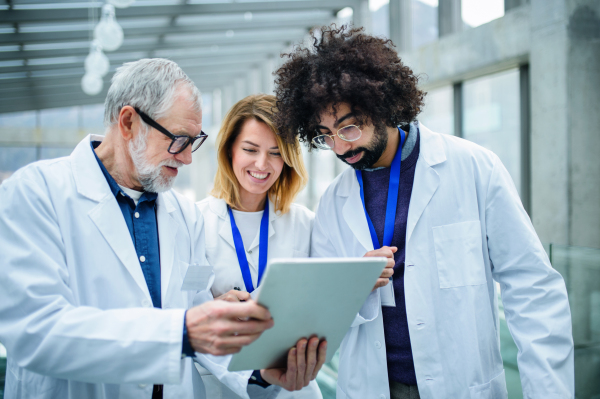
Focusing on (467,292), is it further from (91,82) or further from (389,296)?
(91,82)

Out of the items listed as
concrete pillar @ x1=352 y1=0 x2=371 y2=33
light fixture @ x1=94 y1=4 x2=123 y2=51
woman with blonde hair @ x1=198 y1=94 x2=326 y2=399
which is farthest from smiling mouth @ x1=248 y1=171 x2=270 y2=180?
concrete pillar @ x1=352 y1=0 x2=371 y2=33

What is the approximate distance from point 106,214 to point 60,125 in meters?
17.5

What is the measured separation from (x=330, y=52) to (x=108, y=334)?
1.54 m

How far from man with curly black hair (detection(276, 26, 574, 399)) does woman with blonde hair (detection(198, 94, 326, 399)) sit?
0.29 meters

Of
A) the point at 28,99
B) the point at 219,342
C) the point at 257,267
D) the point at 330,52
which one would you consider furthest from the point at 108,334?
the point at 28,99

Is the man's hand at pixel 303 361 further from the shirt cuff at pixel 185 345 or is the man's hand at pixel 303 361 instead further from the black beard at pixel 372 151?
the black beard at pixel 372 151

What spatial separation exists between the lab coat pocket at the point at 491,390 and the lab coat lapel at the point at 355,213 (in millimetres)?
681

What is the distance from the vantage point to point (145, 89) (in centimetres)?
168

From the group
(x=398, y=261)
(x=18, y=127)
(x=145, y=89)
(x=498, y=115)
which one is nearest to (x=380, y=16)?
(x=498, y=115)

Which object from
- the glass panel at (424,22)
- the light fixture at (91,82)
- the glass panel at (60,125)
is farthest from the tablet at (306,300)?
the glass panel at (60,125)

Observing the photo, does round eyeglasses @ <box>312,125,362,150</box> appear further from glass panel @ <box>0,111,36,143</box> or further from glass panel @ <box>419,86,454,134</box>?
glass panel @ <box>0,111,36,143</box>

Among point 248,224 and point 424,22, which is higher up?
point 424,22

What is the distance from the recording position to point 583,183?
14.6ft

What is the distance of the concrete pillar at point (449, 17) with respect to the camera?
21.7 ft
